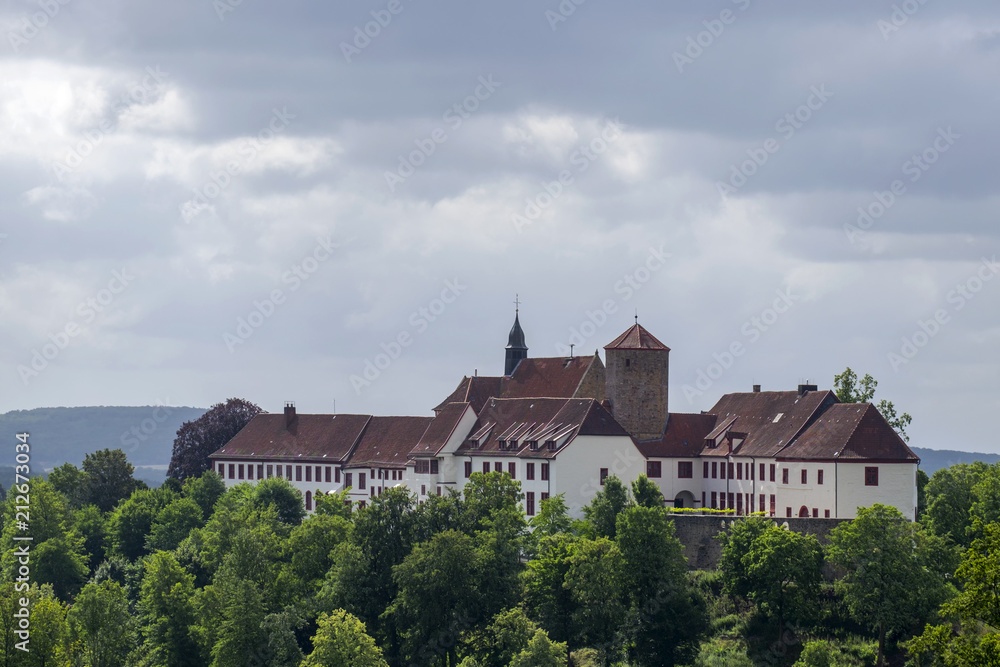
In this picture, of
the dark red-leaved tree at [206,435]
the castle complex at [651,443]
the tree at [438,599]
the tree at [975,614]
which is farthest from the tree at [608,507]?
the dark red-leaved tree at [206,435]

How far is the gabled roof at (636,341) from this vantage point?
93375 millimetres

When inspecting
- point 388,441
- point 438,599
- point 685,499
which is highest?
point 388,441

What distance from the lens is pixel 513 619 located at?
236 feet

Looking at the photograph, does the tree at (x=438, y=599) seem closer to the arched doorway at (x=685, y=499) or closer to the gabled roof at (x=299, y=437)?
the arched doorway at (x=685, y=499)

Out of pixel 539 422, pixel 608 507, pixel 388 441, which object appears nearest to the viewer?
pixel 608 507

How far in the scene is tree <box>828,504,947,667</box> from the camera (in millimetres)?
68438

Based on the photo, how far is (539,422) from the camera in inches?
3647

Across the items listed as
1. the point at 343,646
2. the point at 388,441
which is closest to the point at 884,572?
the point at 343,646

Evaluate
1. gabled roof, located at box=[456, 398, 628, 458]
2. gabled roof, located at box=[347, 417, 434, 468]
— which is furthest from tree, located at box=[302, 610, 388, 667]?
gabled roof, located at box=[347, 417, 434, 468]

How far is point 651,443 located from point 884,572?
26.2 meters

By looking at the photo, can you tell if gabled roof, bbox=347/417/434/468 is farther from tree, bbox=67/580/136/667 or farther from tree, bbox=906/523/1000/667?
tree, bbox=906/523/1000/667

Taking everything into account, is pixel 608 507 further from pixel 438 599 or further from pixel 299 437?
pixel 299 437

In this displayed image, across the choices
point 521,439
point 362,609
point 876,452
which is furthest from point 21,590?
point 876,452

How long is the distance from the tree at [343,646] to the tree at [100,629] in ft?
57.4
